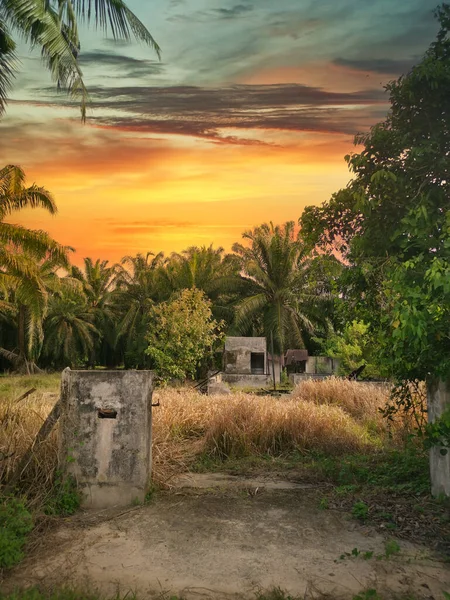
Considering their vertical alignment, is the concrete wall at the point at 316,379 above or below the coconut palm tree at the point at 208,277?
below

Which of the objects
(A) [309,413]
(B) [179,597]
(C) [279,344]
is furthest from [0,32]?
(C) [279,344]

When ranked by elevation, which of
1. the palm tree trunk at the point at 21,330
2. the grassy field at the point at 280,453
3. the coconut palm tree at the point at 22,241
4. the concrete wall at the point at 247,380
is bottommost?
the grassy field at the point at 280,453

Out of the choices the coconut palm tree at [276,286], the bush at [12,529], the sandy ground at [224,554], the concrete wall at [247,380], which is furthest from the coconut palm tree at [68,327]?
the sandy ground at [224,554]

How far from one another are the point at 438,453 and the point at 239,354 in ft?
53.5

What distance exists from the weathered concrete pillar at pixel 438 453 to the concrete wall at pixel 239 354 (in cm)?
1589

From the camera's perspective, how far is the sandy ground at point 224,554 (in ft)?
14.3

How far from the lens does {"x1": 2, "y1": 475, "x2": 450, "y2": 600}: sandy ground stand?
4.35 m

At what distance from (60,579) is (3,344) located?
3313 centimetres

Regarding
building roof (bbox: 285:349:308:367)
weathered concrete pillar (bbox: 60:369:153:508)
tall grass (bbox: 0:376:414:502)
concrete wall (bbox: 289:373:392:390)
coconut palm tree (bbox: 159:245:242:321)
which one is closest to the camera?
weathered concrete pillar (bbox: 60:369:153:508)

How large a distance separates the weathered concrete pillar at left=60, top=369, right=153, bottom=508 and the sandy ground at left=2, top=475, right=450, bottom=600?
27cm

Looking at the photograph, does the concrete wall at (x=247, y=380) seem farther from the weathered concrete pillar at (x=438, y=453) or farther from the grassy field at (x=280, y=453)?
the weathered concrete pillar at (x=438, y=453)

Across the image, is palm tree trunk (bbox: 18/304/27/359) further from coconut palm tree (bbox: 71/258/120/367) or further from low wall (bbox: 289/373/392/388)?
low wall (bbox: 289/373/392/388)

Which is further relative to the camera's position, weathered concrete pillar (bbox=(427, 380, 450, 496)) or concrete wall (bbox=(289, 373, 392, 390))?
concrete wall (bbox=(289, 373, 392, 390))

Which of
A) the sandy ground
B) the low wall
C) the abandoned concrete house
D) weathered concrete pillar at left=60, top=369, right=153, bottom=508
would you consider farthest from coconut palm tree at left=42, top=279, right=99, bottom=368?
Result: the sandy ground
